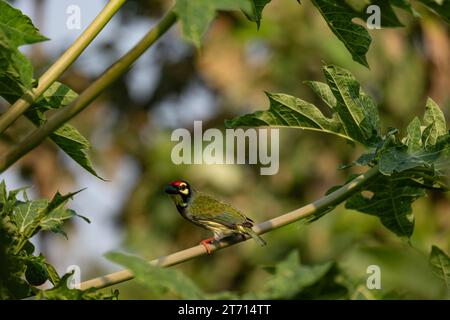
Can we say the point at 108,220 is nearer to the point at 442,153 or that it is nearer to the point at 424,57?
the point at 424,57

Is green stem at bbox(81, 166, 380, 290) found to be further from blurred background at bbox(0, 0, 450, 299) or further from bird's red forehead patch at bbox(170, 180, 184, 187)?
blurred background at bbox(0, 0, 450, 299)

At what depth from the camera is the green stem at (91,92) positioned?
1.34 metres


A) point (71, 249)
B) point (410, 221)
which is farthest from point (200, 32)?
point (71, 249)

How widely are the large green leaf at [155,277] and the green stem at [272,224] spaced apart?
119 mm

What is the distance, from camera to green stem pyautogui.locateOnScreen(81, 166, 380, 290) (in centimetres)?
152

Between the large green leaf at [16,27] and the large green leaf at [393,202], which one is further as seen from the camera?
the large green leaf at [393,202]

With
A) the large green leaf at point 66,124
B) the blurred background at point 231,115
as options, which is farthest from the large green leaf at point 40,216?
the blurred background at point 231,115

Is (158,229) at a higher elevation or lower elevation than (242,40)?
lower

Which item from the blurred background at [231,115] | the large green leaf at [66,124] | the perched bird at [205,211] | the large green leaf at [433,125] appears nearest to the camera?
the large green leaf at [66,124]

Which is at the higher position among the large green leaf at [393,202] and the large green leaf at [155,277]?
the large green leaf at [393,202]

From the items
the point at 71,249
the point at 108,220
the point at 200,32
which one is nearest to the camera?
the point at 200,32

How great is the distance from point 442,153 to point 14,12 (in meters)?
0.85
